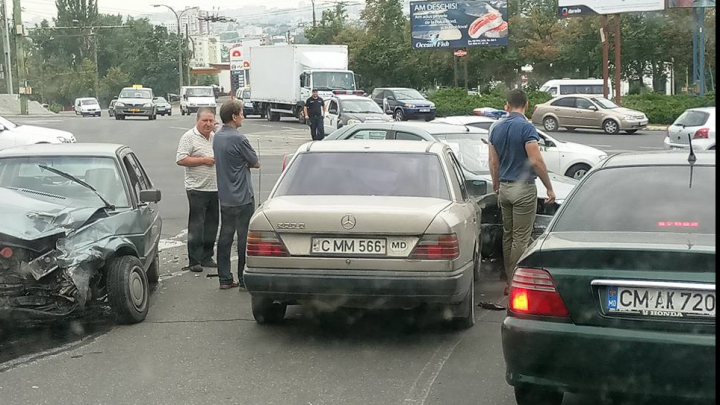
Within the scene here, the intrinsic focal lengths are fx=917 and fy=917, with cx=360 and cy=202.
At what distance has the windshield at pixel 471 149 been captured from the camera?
10.6 metres

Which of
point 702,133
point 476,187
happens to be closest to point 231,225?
point 476,187

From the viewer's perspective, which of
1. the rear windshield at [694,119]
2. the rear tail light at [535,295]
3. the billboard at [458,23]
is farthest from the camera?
the billboard at [458,23]

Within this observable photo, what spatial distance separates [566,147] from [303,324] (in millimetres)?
10259

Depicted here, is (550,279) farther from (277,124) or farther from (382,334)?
(277,124)

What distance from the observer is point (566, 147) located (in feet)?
53.3

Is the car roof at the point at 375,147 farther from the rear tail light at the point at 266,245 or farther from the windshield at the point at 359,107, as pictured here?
the windshield at the point at 359,107

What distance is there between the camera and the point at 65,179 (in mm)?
7812

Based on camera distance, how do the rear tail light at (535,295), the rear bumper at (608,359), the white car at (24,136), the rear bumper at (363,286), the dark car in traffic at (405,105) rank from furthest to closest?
1. the dark car in traffic at (405,105)
2. the white car at (24,136)
3. the rear bumper at (363,286)
4. the rear tail light at (535,295)
5. the rear bumper at (608,359)

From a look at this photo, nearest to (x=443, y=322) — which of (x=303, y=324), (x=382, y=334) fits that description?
(x=382, y=334)

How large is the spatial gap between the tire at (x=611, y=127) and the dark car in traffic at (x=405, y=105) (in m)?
8.95

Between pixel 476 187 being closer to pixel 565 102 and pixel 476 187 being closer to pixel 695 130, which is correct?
pixel 695 130

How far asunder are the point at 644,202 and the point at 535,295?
907mm

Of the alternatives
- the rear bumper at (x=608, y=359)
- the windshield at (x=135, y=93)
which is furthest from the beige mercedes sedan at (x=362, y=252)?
the windshield at (x=135, y=93)

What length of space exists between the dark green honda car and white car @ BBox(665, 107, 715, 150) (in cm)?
1499
